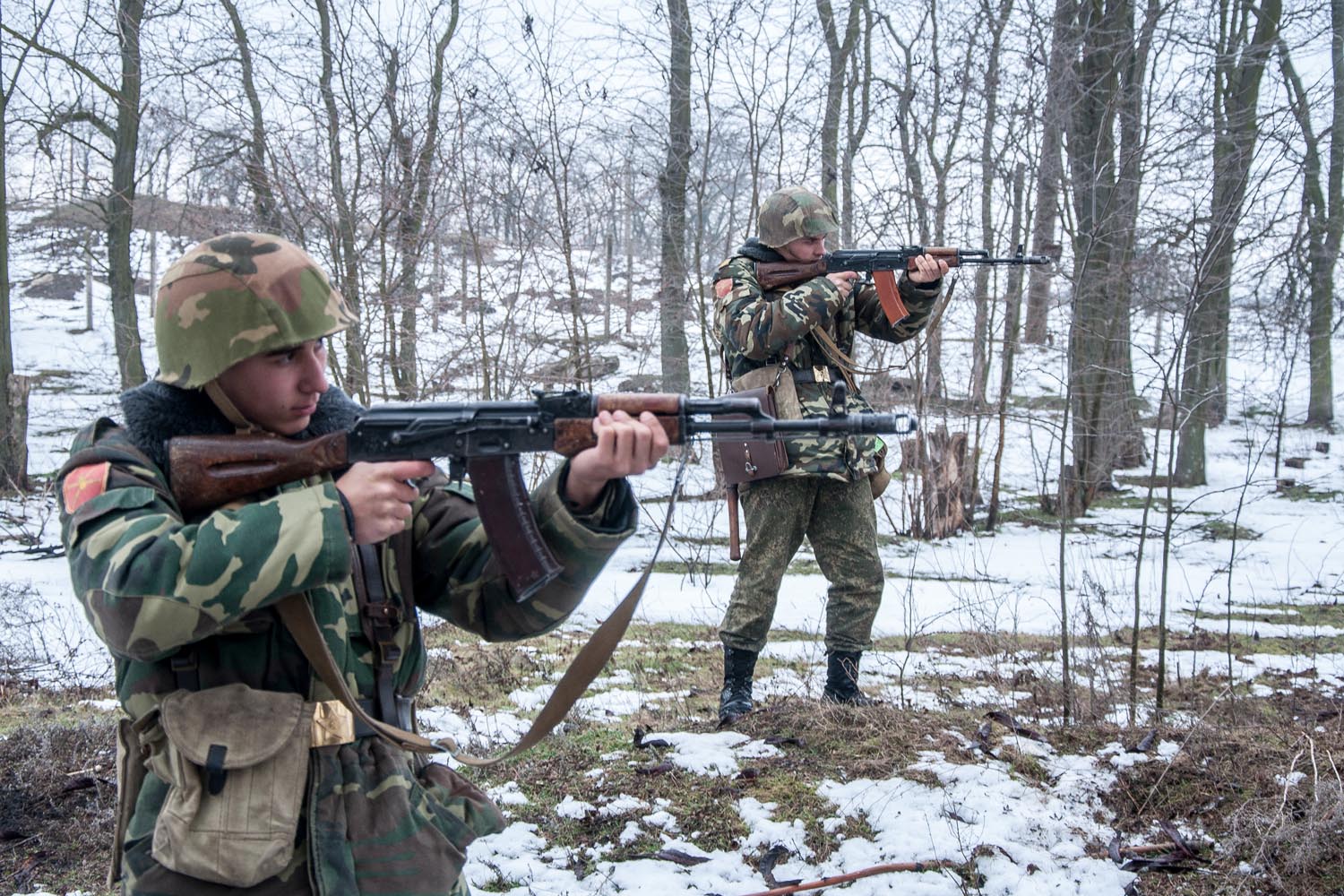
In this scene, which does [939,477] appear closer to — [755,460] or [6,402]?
[755,460]

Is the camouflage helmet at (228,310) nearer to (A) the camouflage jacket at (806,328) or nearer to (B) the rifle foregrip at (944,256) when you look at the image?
(A) the camouflage jacket at (806,328)

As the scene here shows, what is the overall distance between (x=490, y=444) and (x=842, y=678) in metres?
2.93

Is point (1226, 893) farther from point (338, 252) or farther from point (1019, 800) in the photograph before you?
point (338, 252)

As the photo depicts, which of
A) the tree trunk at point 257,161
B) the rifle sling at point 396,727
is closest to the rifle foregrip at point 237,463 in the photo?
the rifle sling at point 396,727

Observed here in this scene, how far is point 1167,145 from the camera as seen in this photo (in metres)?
9.52

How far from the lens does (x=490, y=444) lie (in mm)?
2129

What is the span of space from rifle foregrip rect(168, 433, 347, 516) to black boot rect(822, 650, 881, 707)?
3086 millimetres

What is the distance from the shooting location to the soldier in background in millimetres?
4484

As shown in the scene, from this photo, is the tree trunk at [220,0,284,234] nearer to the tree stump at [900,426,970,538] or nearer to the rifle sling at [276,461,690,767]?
the tree stump at [900,426,970,538]

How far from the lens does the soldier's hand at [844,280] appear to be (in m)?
4.64

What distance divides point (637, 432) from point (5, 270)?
15.3 metres

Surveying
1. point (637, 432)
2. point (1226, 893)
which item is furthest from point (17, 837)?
point (1226, 893)

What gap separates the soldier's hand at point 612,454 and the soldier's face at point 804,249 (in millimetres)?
2863

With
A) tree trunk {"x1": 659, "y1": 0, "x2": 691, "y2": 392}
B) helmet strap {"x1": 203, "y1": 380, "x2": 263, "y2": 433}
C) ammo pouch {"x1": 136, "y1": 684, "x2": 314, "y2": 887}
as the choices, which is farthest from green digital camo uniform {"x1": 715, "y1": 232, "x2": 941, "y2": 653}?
tree trunk {"x1": 659, "y1": 0, "x2": 691, "y2": 392}
